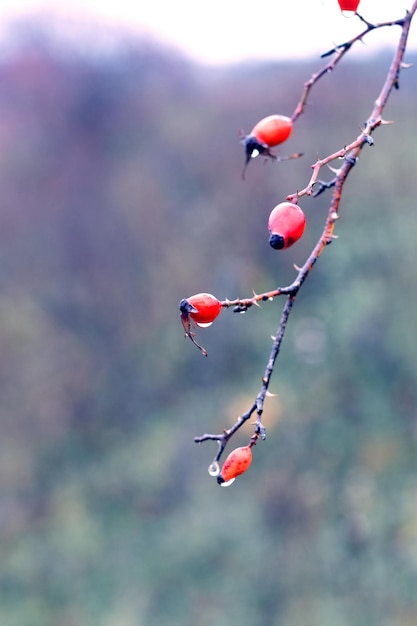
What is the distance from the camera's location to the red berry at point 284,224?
4.54ft

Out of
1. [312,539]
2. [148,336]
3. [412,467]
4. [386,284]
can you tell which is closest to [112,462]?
[148,336]

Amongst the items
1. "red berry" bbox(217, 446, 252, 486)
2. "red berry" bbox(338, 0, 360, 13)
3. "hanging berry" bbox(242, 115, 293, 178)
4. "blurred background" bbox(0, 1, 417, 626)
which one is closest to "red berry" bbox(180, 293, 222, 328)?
"red berry" bbox(217, 446, 252, 486)

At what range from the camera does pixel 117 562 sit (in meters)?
8.34

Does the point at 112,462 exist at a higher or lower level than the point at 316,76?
higher

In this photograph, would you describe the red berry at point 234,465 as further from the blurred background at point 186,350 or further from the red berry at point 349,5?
the blurred background at point 186,350

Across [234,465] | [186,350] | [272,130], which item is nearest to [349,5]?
[272,130]

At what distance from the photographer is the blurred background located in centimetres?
777

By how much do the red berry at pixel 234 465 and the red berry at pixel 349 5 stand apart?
102 cm

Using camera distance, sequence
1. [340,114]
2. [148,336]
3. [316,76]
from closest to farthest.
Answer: [316,76] < [148,336] < [340,114]

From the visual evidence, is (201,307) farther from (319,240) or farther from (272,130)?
(272,130)

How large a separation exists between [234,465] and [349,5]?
1.07m

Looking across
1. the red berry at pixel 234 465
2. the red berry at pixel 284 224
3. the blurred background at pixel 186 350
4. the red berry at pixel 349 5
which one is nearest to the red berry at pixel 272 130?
the red berry at pixel 349 5

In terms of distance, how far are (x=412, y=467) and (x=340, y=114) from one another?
7.43 metres

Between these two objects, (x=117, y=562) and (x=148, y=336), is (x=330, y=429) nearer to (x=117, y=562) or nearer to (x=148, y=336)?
(x=117, y=562)
